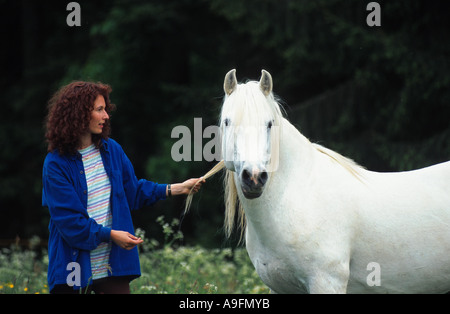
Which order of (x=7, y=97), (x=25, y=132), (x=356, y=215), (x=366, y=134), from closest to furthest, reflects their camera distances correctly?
1. (x=356, y=215)
2. (x=366, y=134)
3. (x=25, y=132)
4. (x=7, y=97)

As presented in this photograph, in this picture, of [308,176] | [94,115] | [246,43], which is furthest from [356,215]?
[246,43]

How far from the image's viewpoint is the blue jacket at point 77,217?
3.04 m

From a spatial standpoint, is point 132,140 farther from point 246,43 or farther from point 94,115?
point 94,115

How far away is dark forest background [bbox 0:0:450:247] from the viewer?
8445mm

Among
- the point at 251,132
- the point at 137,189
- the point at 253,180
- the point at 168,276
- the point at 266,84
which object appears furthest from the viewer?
the point at 168,276

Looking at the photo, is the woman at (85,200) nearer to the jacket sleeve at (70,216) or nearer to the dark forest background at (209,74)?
the jacket sleeve at (70,216)

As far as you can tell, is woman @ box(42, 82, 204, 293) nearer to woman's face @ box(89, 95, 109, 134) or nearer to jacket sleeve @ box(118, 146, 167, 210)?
woman's face @ box(89, 95, 109, 134)

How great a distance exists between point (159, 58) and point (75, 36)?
2900 mm

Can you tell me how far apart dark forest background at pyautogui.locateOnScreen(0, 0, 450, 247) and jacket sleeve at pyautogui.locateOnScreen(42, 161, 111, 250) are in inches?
86.6

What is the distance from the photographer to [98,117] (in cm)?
328

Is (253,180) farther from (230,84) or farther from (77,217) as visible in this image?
(77,217)

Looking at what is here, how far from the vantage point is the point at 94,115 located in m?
3.27

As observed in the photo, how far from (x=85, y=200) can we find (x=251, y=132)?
3.71 feet

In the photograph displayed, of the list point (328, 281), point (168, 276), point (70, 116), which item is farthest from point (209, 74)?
point (328, 281)
